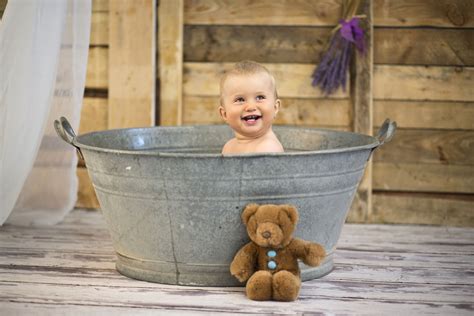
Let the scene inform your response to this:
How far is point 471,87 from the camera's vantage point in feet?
9.73

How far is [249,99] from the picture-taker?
217cm

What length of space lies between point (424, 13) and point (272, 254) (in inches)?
55.9

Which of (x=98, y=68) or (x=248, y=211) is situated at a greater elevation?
(x=98, y=68)

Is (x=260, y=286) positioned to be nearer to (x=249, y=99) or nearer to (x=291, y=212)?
(x=291, y=212)

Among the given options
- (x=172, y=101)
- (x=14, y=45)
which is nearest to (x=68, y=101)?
(x=14, y=45)

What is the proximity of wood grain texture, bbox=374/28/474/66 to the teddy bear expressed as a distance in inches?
48.8

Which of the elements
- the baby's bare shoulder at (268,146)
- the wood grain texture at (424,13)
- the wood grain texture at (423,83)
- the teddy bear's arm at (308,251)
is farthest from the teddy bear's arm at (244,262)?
the wood grain texture at (424,13)

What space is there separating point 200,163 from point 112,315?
0.43 meters

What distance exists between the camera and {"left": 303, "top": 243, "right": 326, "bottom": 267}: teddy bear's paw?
6.49ft

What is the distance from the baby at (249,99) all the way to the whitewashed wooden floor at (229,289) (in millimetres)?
466

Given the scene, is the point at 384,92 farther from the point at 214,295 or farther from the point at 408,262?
the point at 214,295

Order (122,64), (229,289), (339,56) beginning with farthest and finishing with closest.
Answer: (122,64)
(339,56)
(229,289)

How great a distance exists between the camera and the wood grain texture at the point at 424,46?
2.96m

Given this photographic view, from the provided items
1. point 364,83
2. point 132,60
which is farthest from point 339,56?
point 132,60
